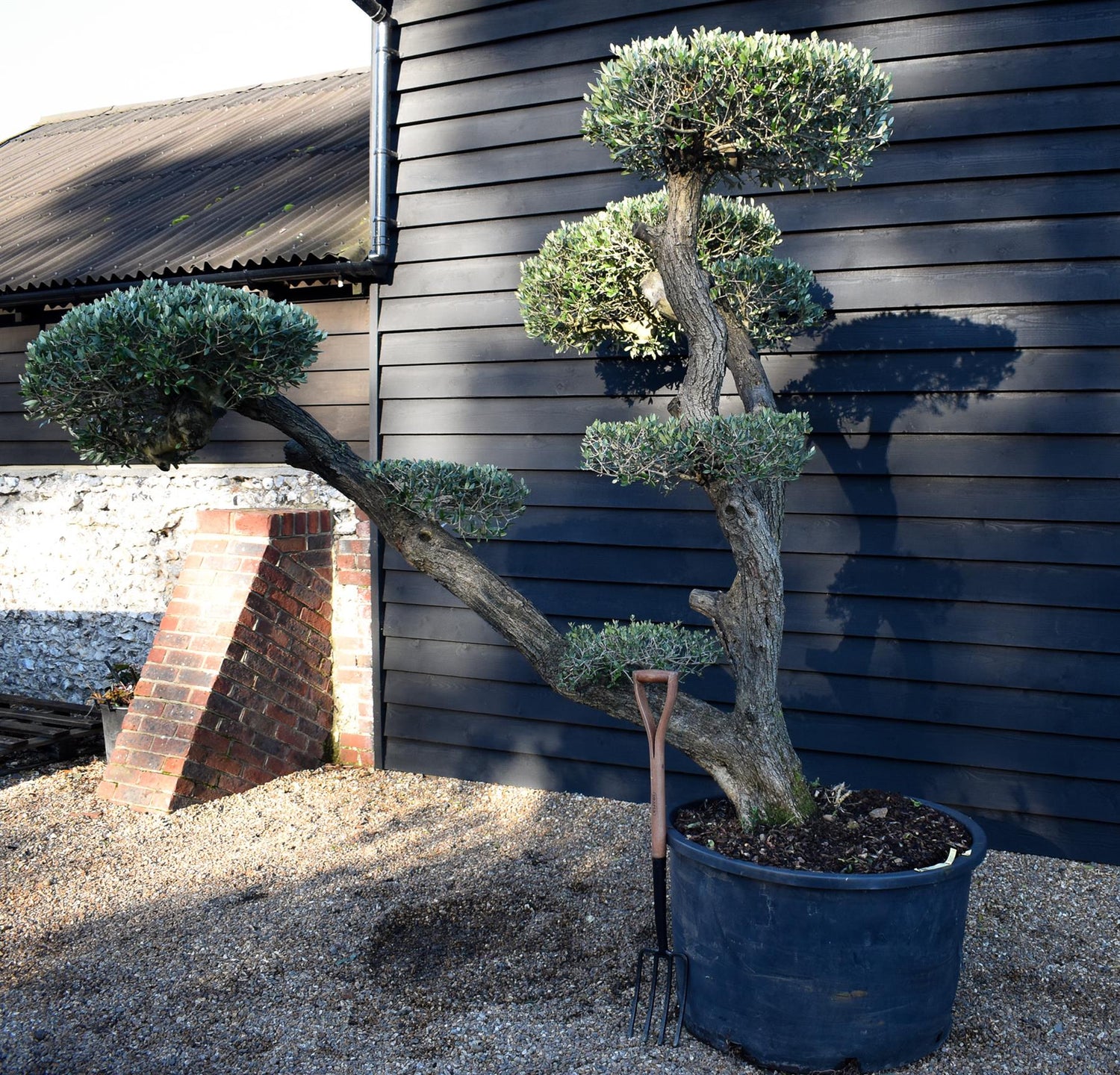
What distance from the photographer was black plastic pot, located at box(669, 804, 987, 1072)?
7.15 ft

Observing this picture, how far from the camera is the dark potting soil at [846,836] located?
7.58 feet

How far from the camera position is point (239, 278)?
4.60 meters

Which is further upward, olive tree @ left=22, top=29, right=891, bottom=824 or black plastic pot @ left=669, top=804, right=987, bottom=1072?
olive tree @ left=22, top=29, right=891, bottom=824

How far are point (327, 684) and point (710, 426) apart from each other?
113 inches

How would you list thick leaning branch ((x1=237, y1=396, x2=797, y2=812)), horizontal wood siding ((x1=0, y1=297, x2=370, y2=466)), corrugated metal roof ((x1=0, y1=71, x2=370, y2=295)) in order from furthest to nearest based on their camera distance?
1. corrugated metal roof ((x1=0, y1=71, x2=370, y2=295))
2. horizontal wood siding ((x1=0, y1=297, x2=370, y2=466))
3. thick leaning branch ((x1=237, y1=396, x2=797, y2=812))

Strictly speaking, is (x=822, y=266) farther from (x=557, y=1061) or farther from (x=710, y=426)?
(x=557, y=1061)

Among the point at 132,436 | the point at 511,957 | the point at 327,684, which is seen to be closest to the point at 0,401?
the point at 327,684

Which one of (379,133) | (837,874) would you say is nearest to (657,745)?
(837,874)

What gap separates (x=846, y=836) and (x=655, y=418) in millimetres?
1148

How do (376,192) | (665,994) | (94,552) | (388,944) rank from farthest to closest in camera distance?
(94,552) → (376,192) → (388,944) → (665,994)

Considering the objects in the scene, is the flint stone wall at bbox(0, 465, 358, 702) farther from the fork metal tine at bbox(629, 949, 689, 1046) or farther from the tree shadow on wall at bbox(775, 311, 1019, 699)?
the fork metal tine at bbox(629, 949, 689, 1046)

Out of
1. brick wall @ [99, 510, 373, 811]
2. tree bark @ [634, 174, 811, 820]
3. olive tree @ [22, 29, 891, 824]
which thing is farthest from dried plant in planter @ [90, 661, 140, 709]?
tree bark @ [634, 174, 811, 820]

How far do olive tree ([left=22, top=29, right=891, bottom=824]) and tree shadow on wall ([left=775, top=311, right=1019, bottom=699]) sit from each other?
0.88 m

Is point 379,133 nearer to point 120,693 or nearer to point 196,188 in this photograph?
point 196,188
